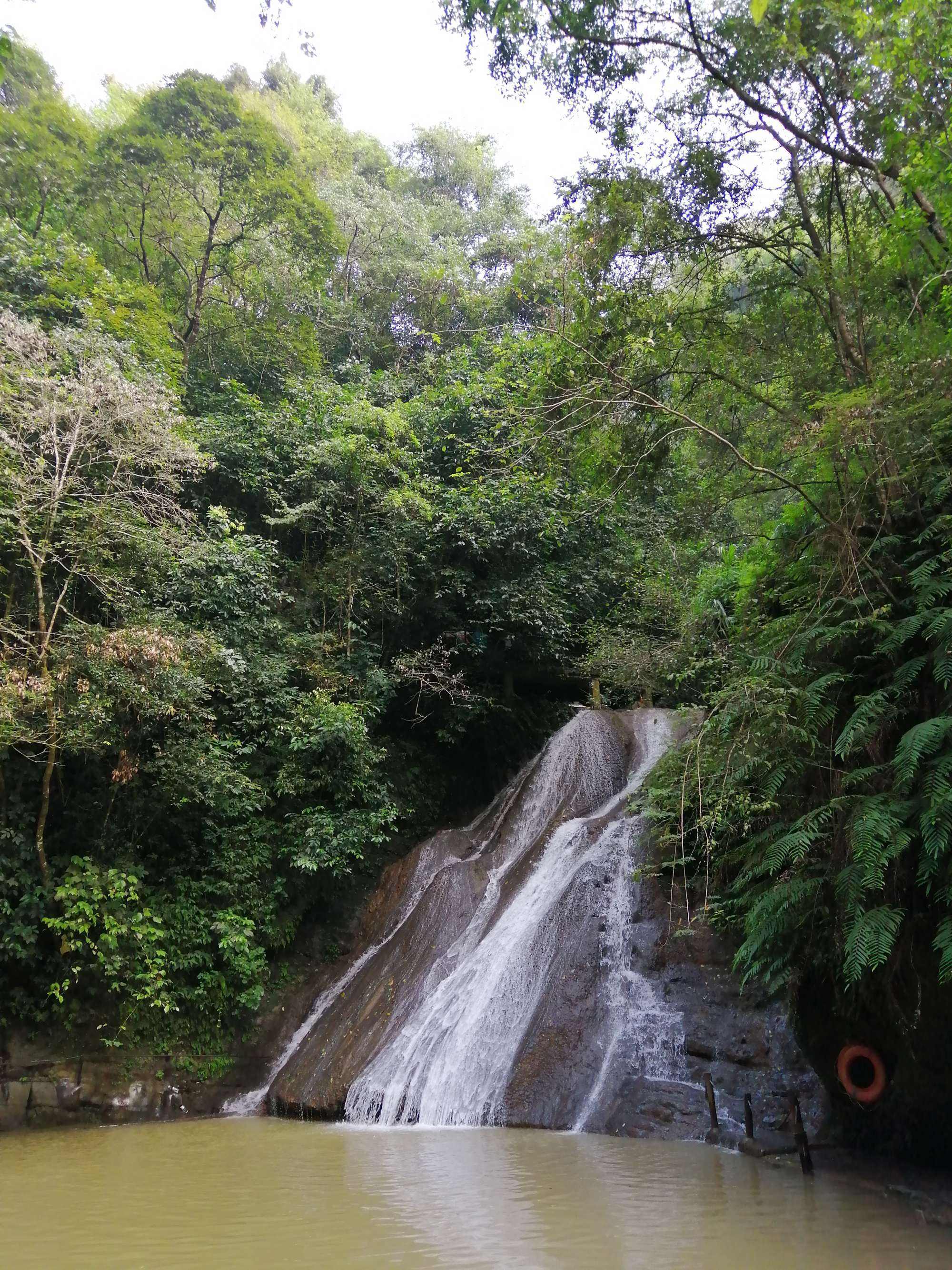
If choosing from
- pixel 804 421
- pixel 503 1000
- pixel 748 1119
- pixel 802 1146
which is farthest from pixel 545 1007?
pixel 804 421

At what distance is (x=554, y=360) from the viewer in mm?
8859

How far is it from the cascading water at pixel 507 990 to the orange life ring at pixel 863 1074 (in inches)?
73.3

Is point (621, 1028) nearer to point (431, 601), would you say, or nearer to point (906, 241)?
point (906, 241)

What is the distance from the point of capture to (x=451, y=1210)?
5.27m

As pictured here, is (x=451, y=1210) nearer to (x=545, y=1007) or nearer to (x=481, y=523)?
(x=545, y=1007)

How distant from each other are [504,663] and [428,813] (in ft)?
9.96

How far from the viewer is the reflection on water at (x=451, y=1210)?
4512 mm

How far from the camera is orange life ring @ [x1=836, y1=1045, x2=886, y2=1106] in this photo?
6.10 m

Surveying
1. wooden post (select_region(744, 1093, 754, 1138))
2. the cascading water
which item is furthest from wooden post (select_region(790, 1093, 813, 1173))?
the cascading water

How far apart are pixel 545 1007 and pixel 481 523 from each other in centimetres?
818

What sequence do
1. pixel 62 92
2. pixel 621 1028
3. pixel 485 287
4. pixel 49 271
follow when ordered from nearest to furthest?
pixel 621 1028 → pixel 49 271 → pixel 62 92 → pixel 485 287

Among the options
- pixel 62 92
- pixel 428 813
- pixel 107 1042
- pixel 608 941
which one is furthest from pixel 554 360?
pixel 62 92

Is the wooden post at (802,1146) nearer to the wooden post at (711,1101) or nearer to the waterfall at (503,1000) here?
the wooden post at (711,1101)

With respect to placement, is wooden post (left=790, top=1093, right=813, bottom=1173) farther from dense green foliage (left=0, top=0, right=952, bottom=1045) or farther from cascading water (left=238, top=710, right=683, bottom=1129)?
cascading water (left=238, top=710, right=683, bottom=1129)
